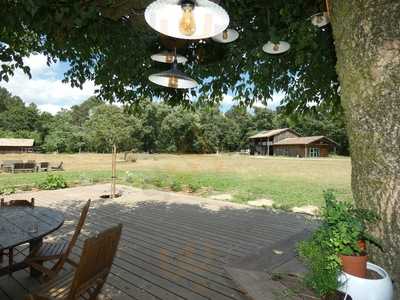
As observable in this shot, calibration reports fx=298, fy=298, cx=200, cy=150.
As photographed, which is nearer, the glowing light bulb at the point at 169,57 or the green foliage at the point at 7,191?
the glowing light bulb at the point at 169,57

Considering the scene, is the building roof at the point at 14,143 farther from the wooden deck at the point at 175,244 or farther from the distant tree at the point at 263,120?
the wooden deck at the point at 175,244

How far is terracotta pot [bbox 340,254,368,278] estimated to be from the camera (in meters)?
1.78

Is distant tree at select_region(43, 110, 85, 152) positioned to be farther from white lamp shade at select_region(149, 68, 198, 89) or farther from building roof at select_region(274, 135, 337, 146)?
white lamp shade at select_region(149, 68, 198, 89)

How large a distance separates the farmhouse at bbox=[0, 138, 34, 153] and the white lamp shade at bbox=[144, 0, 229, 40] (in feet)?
164

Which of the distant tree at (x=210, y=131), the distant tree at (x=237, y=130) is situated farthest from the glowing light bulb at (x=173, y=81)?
the distant tree at (x=237, y=130)

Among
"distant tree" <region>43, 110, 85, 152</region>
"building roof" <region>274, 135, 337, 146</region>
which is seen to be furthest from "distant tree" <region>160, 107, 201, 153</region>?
"building roof" <region>274, 135, 337, 146</region>

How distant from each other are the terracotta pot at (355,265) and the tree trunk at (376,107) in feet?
0.74

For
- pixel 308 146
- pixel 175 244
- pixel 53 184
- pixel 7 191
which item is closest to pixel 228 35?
pixel 175 244

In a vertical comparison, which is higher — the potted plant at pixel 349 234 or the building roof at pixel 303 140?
the building roof at pixel 303 140

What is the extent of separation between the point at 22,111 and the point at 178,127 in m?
31.9

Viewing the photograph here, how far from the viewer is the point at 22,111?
54.9m

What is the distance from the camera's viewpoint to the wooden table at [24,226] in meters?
2.58

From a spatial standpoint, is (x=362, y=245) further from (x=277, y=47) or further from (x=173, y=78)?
(x=277, y=47)

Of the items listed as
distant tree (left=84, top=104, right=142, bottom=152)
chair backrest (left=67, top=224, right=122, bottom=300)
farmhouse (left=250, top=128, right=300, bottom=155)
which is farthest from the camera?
farmhouse (left=250, top=128, right=300, bottom=155)
